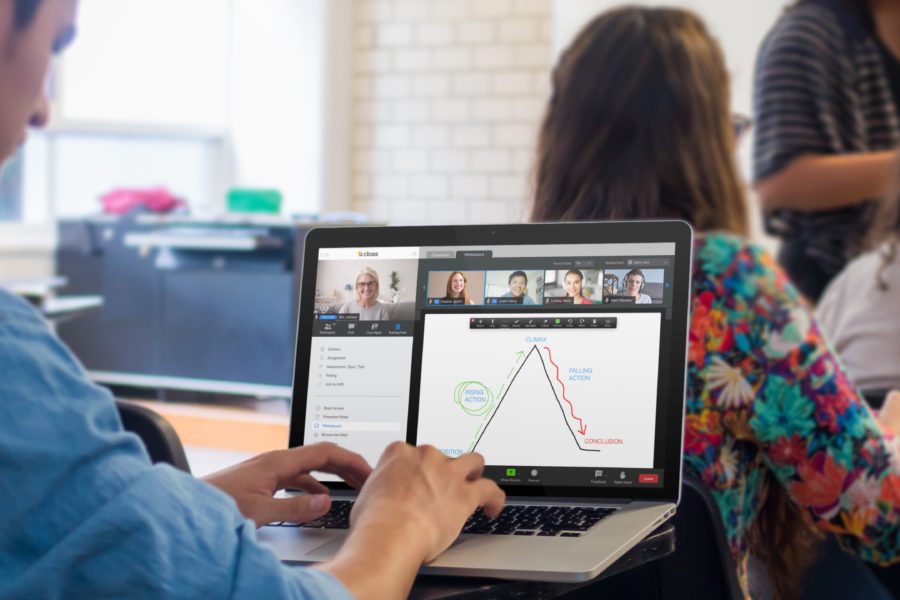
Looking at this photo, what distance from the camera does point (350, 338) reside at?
1.17m

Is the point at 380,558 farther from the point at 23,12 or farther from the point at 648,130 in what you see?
the point at 648,130

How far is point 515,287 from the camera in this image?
115 cm

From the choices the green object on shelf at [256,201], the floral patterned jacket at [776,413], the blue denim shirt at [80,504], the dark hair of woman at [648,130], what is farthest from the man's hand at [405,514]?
the green object on shelf at [256,201]


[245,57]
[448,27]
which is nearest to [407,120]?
[448,27]

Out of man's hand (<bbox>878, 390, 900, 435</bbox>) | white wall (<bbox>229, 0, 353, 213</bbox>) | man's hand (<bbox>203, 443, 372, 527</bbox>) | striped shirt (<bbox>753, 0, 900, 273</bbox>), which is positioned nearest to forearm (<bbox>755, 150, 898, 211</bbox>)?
striped shirt (<bbox>753, 0, 900, 273</bbox>)

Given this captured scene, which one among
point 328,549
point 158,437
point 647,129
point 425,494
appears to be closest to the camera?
point 425,494

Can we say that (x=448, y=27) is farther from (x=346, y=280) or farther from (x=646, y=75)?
(x=346, y=280)

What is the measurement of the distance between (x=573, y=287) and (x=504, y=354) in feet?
0.31

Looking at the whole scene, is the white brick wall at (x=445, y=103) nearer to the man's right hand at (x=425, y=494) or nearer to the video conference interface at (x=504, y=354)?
the video conference interface at (x=504, y=354)

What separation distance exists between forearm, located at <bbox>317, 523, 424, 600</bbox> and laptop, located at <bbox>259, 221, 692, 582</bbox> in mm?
199

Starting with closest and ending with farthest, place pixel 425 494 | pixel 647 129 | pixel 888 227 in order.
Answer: pixel 425 494 < pixel 647 129 < pixel 888 227

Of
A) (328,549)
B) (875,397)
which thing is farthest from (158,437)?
(875,397)

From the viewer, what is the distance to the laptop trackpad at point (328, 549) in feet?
3.14

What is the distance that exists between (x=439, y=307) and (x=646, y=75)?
0.50 metres
